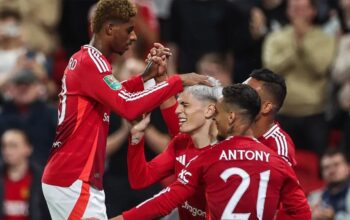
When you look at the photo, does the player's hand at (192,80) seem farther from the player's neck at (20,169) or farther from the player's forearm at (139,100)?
the player's neck at (20,169)

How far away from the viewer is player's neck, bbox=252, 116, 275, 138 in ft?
24.0

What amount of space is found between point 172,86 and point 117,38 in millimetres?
458

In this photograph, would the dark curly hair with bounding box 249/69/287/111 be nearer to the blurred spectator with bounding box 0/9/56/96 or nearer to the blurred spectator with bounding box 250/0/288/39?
the blurred spectator with bounding box 250/0/288/39

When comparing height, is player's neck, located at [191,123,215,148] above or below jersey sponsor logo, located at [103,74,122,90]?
below

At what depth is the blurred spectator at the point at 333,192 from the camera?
10250 mm

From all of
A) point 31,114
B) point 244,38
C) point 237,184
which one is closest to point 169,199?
point 237,184

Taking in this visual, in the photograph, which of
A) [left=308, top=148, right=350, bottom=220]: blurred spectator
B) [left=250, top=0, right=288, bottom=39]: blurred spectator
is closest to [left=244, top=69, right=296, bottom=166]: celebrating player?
[left=308, top=148, right=350, bottom=220]: blurred spectator

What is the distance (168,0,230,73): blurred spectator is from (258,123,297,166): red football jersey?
15.8ft

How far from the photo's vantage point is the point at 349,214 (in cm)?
1016

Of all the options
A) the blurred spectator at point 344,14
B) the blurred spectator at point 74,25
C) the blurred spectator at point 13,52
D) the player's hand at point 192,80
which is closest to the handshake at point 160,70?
the player's hand at point 192,80

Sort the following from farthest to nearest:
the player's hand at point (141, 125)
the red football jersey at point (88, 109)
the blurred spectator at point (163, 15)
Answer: the blurred spectator at point (163, 15), the player's hand at point (141, 125), the red football jersey at point (88, 109)

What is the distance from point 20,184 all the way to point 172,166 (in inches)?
137

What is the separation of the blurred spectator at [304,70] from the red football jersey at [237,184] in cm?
470

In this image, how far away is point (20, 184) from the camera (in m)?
10.7
